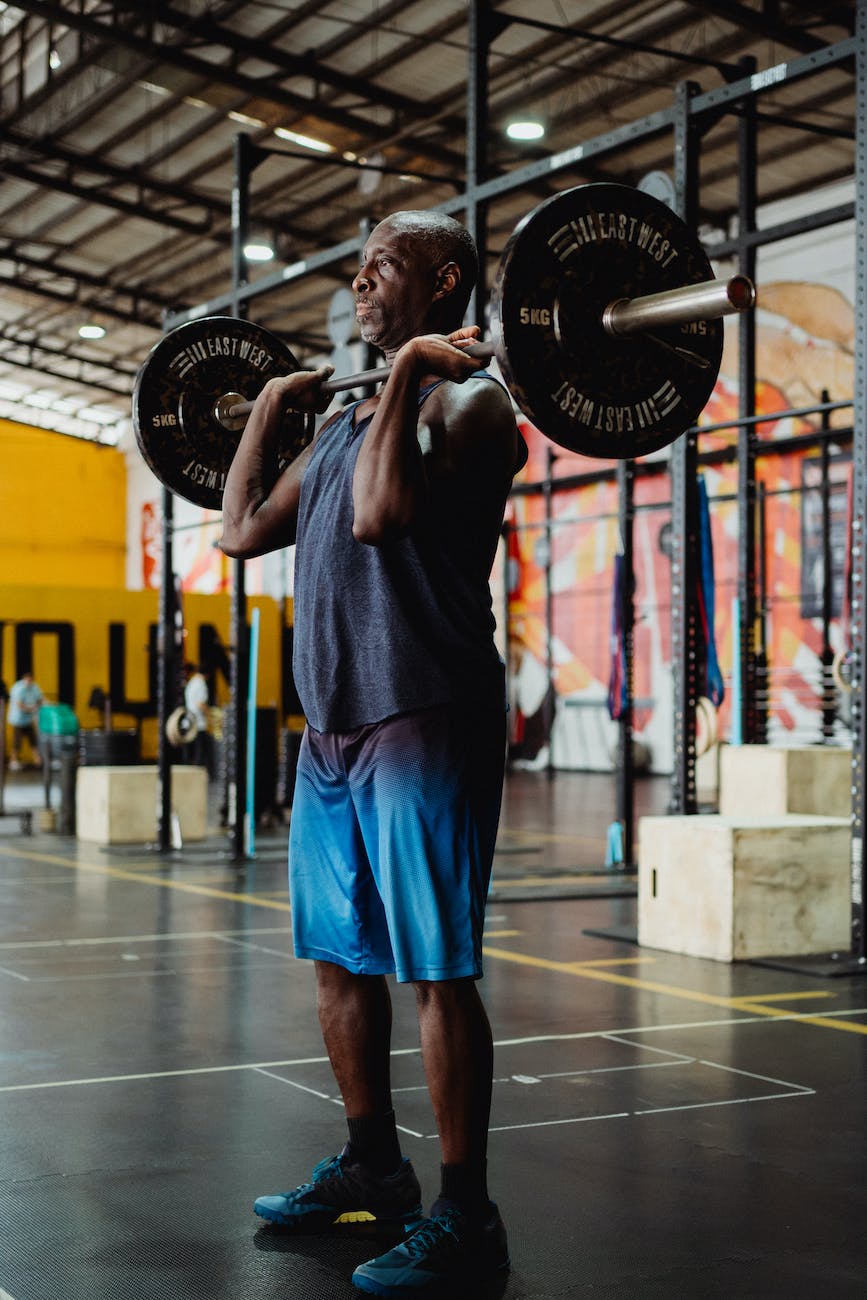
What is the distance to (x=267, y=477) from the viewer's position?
2.51 meters

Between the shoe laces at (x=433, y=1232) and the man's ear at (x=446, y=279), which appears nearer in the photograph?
the shoe laces at (x=433, y=1232)

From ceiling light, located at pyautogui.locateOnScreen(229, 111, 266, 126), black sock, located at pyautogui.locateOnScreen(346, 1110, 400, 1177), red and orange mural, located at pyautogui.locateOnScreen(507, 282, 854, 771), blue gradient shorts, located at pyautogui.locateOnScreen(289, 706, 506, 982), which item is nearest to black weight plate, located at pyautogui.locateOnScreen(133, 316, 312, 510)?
blue gradient shorts, located at pyautogui.locateOnScreen(289, 706, 506, 982)

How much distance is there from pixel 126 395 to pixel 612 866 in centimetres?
2048

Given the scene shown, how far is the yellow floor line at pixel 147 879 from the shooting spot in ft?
23.0

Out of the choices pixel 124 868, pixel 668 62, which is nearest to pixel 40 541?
pixel 668 62

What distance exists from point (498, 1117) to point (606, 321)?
1701 millimetres

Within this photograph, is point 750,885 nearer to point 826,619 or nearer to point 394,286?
point 394,286

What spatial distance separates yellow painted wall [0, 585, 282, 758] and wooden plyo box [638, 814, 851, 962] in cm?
1339

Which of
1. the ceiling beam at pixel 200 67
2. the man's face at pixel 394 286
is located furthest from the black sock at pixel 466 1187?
the ceiling beam at pixel 200 67

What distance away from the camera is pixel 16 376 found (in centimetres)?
2677

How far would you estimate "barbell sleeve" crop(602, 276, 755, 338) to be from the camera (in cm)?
206

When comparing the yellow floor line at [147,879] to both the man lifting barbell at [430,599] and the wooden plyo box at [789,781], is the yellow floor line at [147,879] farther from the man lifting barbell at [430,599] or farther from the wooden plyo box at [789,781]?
the man lifting barbell at [430,599]

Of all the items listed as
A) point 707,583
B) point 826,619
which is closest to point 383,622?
point 707,583

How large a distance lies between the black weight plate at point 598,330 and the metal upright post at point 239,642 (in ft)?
19.8
